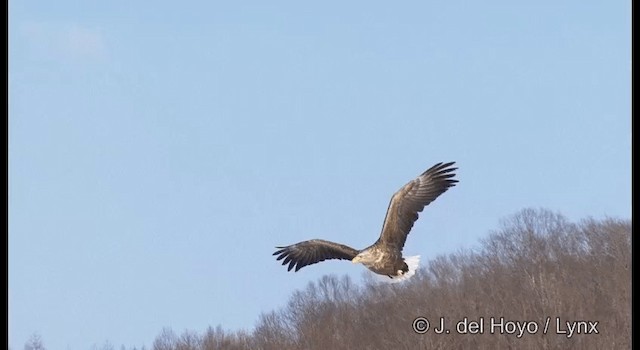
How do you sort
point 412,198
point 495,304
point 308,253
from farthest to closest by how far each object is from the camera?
1. point 495,304
2. point 308,253
3. point 412,198

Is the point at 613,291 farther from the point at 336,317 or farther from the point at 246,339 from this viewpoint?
the point at 246,339

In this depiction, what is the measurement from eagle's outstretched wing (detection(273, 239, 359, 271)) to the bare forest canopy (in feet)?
75.6

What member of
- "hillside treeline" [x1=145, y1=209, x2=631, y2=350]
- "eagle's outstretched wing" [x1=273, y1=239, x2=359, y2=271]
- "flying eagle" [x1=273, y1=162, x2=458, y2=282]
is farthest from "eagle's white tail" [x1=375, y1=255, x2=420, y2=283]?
"hillside treeline" [x1=145, y1=209, x2=631, y2=350]

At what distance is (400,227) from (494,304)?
33.4m

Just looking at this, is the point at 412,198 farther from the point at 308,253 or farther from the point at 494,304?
the point at 494,304

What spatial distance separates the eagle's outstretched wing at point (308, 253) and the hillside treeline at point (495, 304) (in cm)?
2266

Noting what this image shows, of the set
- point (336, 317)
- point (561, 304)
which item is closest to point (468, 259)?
point (336, 317)

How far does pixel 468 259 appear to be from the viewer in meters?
65.9

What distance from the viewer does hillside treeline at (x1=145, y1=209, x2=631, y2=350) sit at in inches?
1836

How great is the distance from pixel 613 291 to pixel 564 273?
447 centimetres

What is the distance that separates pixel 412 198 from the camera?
69.5ft

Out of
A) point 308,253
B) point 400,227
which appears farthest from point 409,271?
point 308,253

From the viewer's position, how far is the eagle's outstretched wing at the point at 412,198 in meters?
21.1

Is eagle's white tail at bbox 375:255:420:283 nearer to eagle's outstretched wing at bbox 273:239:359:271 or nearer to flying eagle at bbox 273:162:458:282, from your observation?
flying eagle at bbox 273:162:458:282
